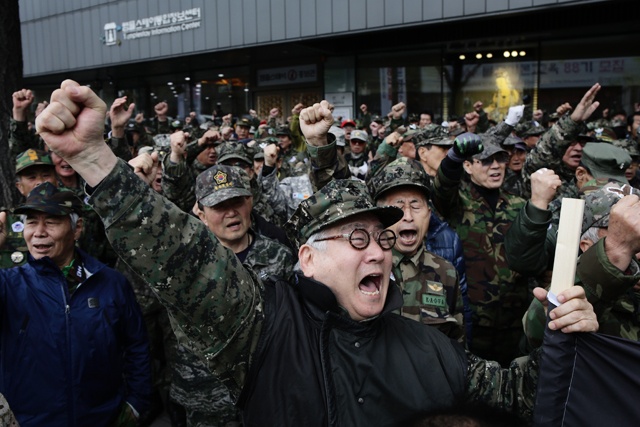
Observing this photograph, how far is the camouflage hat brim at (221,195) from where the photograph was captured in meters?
3.45

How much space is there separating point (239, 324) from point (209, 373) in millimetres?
1714

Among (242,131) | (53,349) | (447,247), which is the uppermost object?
(242,131)

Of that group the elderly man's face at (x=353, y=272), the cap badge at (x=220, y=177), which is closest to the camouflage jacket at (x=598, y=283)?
the elderly man's face at (x=353, y=272)

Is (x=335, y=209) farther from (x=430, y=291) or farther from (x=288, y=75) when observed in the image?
(x=288, y=75)

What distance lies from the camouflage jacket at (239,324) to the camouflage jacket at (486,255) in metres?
1.92

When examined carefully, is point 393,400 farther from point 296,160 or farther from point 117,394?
point 296,160

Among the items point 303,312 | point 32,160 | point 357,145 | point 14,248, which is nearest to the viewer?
point 303,312

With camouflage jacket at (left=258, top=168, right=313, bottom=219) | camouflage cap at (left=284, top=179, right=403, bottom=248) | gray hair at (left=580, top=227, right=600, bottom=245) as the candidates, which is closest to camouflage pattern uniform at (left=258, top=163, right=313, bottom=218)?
camouflage jacket at (left=258, top=168, right=313, bottom=219)

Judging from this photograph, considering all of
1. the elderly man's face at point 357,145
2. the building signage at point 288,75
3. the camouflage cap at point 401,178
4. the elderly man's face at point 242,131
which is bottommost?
the camouflage cap at point 401,178

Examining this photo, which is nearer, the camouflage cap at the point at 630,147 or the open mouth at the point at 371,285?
the open mouth at the point at 371,285

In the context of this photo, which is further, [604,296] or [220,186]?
[220,186]

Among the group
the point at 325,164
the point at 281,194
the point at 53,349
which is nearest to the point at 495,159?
the point at 325,164

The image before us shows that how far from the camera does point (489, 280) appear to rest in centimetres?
395

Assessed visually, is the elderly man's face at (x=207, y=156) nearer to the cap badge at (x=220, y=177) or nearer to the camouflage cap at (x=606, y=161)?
the cap badge at (x=220, y=177)
